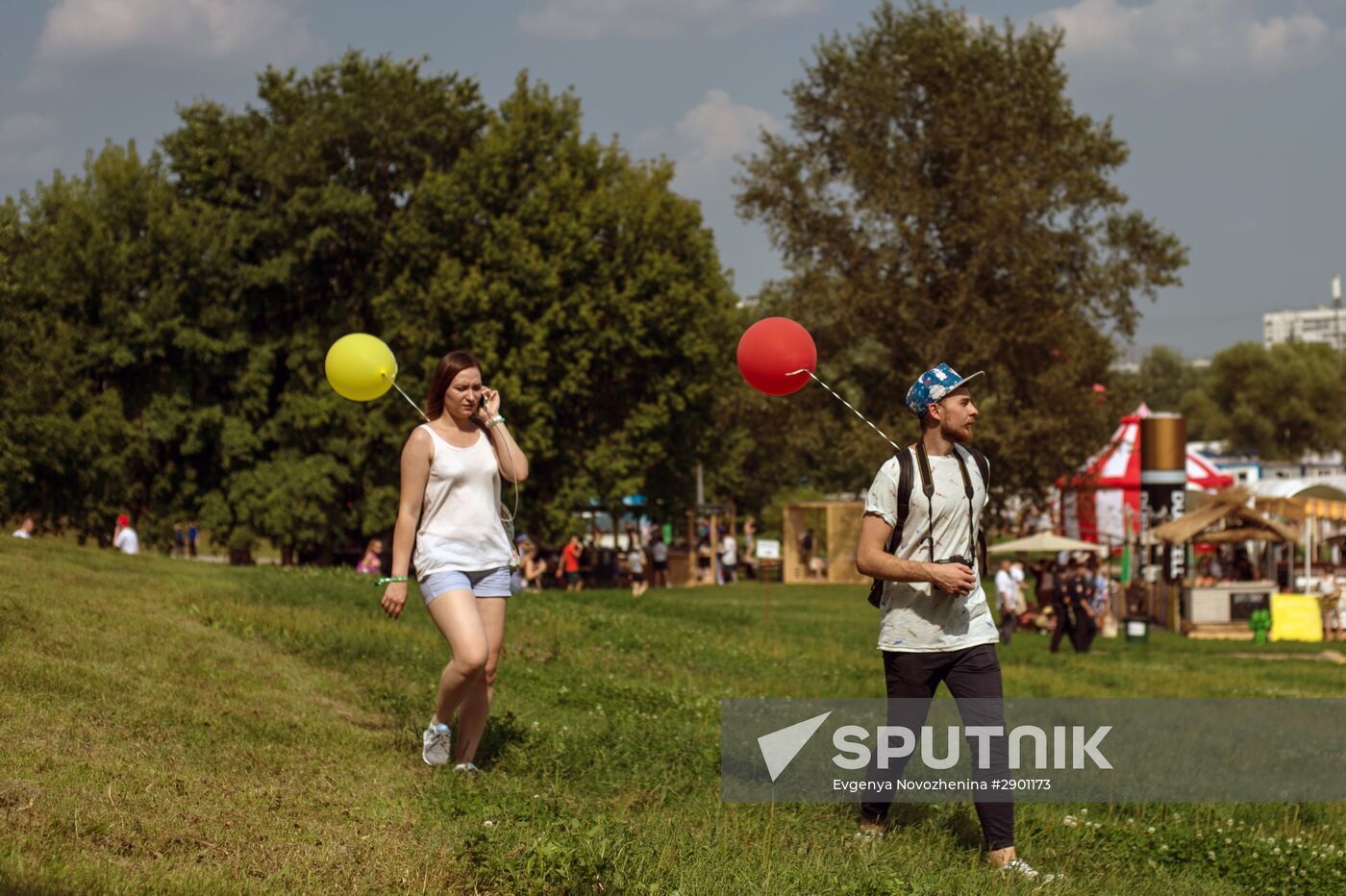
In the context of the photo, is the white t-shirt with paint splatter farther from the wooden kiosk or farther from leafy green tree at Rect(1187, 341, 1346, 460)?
leafy green tree at Rect(1187, 341, 1346, 460)

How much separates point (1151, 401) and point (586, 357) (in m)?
110

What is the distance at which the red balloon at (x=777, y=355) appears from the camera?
7.93m

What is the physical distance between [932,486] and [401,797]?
2.75m

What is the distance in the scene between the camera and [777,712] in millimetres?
9688

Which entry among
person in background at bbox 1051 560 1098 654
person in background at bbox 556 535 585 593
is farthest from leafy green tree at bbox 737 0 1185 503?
person in background at bbox 1051 560 1098 654

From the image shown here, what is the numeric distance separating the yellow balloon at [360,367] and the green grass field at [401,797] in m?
1.88

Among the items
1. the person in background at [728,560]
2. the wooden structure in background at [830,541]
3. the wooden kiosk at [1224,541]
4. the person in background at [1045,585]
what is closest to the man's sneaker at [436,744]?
the person in background at [1045,585]

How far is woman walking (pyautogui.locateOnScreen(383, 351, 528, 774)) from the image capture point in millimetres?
6926

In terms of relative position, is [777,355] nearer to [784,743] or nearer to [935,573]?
[935,573]

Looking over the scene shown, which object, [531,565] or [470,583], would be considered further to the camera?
[531,565]

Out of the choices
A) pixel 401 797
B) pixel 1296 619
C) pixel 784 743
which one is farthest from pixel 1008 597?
pixel 401 797

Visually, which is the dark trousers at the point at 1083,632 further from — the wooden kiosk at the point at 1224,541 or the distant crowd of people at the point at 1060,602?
the wooden kiosk at the point at 1224,541

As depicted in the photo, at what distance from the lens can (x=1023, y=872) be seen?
6098 millimetres

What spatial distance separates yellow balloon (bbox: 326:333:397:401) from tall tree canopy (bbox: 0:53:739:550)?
29.7 meters
